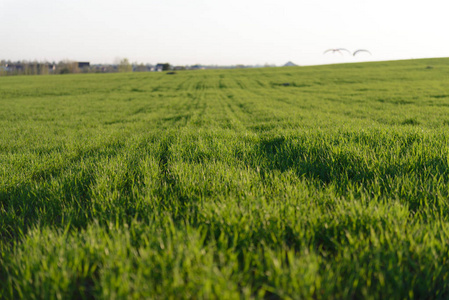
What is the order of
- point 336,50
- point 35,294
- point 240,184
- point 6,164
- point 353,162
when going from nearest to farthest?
point 35,294 → point 240,184 → point 353,162 → point 6,164 → point 336,50

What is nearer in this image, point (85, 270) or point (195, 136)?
point (85, 270)

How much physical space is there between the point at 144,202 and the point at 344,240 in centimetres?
186

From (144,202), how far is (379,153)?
3334 millimetres

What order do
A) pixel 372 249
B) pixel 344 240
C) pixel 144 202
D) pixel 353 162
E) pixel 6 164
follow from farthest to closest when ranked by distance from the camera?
pixel 6 164
pixel 353 162
pixel 144 202
pixel 344 240
pixel 372 249

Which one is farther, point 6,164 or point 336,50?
point 336,50

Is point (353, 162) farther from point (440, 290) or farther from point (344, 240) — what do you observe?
point (440, 290)

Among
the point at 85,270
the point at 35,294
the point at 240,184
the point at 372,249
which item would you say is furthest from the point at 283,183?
the point at 35,294

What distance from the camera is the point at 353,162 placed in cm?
335

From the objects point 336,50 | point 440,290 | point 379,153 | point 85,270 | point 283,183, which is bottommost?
point 440,290

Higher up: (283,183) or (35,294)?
(283,183)

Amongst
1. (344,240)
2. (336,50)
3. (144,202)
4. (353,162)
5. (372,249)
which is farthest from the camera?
(336,50)

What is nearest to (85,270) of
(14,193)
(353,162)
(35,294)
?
(35,294)

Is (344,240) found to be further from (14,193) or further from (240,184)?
(14,193)

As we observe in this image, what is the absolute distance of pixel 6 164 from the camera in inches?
163
